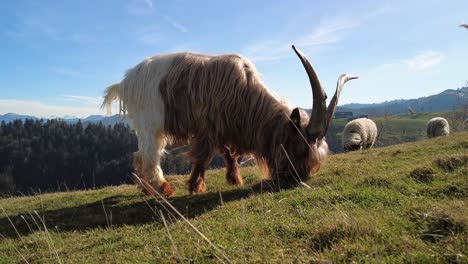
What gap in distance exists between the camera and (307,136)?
6422 millimetres

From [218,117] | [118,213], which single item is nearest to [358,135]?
[218,117]

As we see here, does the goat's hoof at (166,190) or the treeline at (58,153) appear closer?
the goat's hoof at (166,190)

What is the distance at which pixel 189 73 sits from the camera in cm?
725

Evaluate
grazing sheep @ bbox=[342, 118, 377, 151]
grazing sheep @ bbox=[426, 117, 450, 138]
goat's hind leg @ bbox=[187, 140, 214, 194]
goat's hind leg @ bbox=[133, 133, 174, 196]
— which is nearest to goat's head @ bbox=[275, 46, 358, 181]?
goat's hind leg @ bbox=[187, 140, 214, 194]

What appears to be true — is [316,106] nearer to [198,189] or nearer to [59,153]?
[198,189]

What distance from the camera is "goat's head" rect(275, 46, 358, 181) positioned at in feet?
20.9

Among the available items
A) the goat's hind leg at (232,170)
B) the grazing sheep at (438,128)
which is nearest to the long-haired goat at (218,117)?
the goat's hind leg at (232,170)

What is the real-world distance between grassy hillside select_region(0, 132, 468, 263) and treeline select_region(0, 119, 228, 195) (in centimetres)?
6849

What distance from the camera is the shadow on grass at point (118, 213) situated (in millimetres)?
5734

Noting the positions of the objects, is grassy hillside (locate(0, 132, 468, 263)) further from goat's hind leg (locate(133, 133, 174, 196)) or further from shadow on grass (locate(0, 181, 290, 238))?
goat's hind leg (locate(133, 133, 174, 196))

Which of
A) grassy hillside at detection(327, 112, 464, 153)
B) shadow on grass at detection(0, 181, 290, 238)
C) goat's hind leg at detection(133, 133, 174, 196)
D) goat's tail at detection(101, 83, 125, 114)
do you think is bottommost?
grassy hillside at detection(327, 112, 464, 153)

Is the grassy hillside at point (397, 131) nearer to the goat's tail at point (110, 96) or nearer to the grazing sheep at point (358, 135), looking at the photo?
the grazing sheep at point (358, 135)

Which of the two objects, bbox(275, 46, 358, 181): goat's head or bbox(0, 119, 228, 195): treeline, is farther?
bbox(0, 119, 228, 195): treeline

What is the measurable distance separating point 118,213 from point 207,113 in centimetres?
231
